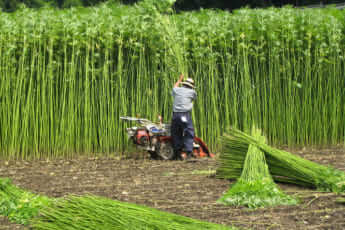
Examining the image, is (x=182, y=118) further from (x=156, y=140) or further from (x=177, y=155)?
(x=177, y=155)

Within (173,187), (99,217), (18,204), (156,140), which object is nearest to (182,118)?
(156,140)

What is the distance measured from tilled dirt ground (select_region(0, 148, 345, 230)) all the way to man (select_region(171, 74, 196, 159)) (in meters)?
0.31

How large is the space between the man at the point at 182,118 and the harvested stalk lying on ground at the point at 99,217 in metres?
4.89

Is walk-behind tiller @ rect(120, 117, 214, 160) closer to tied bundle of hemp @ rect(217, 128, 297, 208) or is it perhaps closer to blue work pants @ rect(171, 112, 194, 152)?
blue work pants @ rect(171, 112, 194, 152)

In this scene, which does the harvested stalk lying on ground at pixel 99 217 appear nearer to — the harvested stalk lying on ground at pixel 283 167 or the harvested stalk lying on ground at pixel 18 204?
the harvested stalk lying on ground at pixel 18 204

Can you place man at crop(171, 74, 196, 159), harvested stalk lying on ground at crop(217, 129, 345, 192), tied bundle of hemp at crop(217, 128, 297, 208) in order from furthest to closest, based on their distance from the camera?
man at crop(171, 74, 196, 159) < harvested stalk lying on ground at crop(217, 129, 345, 192) < tied bundle of hemp at crop(217, 128, 297, 208)

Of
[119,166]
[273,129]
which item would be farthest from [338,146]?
[119,166]

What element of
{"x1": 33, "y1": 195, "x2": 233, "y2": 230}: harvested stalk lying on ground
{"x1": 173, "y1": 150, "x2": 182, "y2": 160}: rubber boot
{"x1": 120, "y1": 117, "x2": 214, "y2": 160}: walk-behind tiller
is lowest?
{"x1": 173, "y1": 150, "x2": 182, "y2": 160}: rubber boot

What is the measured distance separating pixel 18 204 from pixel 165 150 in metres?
4.16

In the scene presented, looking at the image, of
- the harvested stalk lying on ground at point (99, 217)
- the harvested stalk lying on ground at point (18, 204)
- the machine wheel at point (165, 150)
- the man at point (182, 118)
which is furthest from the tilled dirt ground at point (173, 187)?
the harvested stalk lying on ground at point (99, 217)

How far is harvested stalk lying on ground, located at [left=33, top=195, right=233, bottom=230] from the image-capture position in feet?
8.55

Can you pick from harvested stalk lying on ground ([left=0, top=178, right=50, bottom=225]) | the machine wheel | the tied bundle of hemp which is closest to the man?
the machine wheel

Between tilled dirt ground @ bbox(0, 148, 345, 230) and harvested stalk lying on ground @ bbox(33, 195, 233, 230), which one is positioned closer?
harvested stalk lying on ground @ bbox(33, 195, 233, 230)

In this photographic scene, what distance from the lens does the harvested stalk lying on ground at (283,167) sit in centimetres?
484
